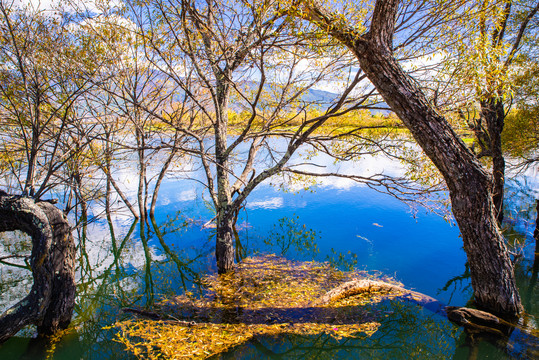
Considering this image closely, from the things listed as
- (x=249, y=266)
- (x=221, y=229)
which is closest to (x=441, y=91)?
(x=221, y=229)

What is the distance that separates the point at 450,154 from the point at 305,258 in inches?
148

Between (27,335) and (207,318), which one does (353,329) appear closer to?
(207,318)

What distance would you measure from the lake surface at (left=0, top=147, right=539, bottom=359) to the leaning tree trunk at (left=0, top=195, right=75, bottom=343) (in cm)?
39

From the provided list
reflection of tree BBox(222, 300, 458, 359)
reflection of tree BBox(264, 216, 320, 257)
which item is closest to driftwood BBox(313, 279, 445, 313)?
reflection of tree BBox(222, 300, 458, 359)

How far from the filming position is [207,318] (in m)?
4.45

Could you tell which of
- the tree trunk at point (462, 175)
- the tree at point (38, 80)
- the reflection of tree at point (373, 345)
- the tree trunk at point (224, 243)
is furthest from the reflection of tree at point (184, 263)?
A: the tree trunk at point (462, 175)

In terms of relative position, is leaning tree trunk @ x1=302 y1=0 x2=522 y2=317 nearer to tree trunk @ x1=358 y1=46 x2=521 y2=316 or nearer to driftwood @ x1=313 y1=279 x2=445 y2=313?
tree trunk @ x1=358 y1=46 x2=521 y2=316

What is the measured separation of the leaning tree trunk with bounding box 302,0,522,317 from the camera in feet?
13.4

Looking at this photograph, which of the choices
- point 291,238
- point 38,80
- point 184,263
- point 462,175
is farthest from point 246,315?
point 38,80

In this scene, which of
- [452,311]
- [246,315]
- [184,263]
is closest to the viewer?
[452,311]

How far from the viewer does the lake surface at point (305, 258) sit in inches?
152

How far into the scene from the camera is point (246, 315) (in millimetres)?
4457

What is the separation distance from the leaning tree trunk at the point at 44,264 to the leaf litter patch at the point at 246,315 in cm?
85

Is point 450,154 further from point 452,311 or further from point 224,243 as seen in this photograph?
point 224,243
